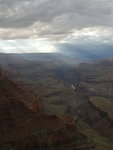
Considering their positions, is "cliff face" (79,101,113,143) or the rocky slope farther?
"cliff face" (79,101,113,143)

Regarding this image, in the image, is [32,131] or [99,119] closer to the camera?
[32,131]

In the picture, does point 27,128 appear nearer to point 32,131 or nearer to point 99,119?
point 32,131

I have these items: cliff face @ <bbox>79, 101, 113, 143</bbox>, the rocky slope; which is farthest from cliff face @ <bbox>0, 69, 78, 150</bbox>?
cliff face @ <bbox>79, 101, 113, 143</bbox>

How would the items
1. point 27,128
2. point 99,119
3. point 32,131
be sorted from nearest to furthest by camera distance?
point 32,131
point 27,128
point 99,119

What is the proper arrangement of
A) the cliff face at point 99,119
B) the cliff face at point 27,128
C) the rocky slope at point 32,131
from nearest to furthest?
the cliff face at point 27,128, the rocky slope at point 32,131, the cliff face at point 99,119

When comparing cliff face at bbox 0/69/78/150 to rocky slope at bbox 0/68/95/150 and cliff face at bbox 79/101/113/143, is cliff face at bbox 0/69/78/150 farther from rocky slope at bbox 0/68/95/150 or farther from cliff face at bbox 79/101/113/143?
cliff face at bbox 79/101/113/143

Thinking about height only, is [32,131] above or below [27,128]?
below

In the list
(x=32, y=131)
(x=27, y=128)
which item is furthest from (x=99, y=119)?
(x=27, y=128)

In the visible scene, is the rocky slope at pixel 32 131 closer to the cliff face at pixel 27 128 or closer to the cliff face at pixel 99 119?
the cliff face at pixel 27 128

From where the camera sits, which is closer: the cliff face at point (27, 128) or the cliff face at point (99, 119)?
the cliff face at point (27, 128)

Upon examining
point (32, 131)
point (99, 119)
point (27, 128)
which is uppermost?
point (27, 128)

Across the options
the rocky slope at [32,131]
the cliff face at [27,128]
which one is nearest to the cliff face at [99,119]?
the rocky slope at [32,131]

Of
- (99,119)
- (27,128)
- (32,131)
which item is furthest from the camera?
(99,119)
